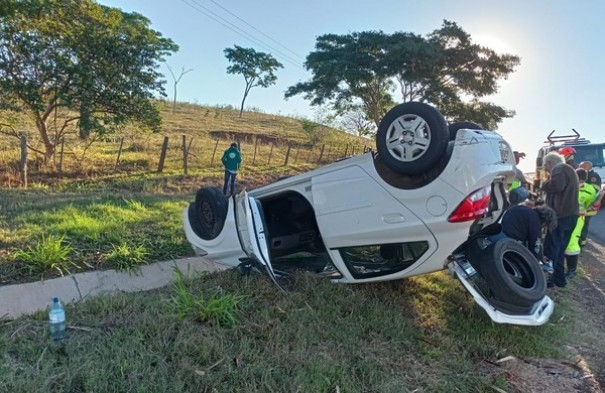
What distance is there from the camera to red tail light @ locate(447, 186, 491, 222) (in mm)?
3131

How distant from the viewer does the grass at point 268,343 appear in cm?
251

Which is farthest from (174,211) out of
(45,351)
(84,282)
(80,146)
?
(80,146)

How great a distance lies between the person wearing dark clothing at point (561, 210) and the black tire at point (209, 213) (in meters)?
3.93

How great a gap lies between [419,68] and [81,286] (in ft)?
64.3

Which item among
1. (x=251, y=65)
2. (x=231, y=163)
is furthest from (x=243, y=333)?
(x=251, y=65)

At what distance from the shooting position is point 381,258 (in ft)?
13.5

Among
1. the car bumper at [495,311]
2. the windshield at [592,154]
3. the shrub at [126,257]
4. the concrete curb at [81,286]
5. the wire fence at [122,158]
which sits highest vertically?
the windshield at [592,154]

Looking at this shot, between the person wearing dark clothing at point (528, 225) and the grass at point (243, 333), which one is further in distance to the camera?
the person wearing dark clothing at point (528, 225)

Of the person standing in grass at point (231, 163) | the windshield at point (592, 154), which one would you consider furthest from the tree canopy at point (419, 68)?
the person standing in grass at point (231, 163)

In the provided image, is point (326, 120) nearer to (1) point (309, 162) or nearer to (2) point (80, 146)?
(1) point (309, 162)

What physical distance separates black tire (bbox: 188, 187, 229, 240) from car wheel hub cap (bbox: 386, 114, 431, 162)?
5.96 ft

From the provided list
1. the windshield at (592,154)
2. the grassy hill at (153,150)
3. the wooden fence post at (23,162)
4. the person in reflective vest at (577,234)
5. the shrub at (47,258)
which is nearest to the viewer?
the shrub at (47,258)

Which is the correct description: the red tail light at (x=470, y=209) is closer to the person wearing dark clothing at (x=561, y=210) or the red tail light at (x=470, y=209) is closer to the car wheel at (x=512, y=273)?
the car wheel at (x=512, y=273)

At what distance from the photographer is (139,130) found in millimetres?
13734
